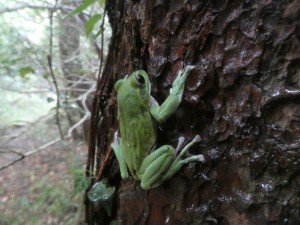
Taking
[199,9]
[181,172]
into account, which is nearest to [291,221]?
Answer: [181,172]

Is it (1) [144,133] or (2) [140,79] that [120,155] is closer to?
(1) [144,133]

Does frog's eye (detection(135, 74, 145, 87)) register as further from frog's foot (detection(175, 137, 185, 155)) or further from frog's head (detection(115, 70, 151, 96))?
frog's foot (detection(175, 137, 185, 155))

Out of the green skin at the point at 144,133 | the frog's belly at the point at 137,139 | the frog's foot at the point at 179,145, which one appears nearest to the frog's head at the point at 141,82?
the green skin at the point at 144,133

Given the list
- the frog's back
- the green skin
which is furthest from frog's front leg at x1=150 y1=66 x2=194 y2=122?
the frog's back

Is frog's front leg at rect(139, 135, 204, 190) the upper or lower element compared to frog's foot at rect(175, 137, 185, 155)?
lower

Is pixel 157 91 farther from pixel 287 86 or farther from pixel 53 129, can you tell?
pixel 53 129

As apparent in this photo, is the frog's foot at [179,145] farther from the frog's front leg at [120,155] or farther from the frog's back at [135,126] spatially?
the frog's front leg at [120,155]
